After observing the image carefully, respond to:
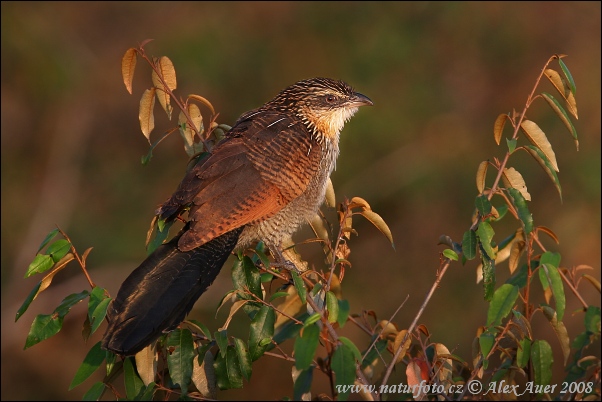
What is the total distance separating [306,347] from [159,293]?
621mm

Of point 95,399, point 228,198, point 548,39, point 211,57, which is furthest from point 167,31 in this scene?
point 95,399

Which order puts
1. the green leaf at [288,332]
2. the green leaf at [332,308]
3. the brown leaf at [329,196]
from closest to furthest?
1. the green leaf at [332,308]
2. the green leaf at [288,332]
3. the brown leaf at [329,196]

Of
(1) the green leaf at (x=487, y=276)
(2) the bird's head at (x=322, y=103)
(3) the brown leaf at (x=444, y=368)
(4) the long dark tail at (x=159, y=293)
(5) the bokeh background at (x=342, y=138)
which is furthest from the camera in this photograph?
(5) the bokeh background at (x=342, y=138)

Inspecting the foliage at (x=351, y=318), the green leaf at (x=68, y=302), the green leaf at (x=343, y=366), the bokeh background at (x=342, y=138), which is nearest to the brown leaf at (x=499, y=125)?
the foliage at (x=351, y=318)

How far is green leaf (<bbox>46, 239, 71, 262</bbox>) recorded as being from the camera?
2184 mm

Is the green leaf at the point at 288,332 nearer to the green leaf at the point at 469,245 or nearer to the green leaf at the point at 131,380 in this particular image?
the green leaf at the point at 131,380

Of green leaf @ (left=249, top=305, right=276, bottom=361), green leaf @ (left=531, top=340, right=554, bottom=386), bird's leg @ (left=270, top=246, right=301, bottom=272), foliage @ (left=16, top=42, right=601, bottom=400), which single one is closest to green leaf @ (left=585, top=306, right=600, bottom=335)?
foliage @ (left=16, top=42, right=601, bottom=400)

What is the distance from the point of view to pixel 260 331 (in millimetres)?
2143

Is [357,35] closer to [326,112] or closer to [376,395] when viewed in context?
[326,112]

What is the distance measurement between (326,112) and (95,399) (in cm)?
142

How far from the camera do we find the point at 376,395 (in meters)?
2.28

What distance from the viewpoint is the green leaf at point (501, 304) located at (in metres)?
2.04

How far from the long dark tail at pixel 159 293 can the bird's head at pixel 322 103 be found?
0.74 m

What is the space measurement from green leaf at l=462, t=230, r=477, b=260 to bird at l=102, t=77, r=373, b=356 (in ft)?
1.96
